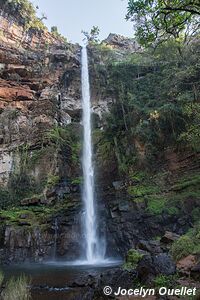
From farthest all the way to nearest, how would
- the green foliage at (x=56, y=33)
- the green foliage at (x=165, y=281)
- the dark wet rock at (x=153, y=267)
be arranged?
1. the green foliage at (x=56, y=33)
2. the dark wet rock at (x=153, y=267)
3. the green foliage at (x=165, y=281)

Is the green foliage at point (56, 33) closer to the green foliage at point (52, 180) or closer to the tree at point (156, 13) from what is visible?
the green foliage at point (52, 180)

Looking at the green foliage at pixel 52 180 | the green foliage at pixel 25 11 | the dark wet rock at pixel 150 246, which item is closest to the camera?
the dark wet rock at pixel 150 246

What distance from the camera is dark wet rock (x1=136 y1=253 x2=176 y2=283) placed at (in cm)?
632

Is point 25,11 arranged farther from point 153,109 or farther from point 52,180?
point 52,180

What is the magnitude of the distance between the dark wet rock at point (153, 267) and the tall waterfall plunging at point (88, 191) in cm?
881

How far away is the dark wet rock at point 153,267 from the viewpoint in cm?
632

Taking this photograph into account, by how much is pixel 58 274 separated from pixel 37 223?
6303 mm

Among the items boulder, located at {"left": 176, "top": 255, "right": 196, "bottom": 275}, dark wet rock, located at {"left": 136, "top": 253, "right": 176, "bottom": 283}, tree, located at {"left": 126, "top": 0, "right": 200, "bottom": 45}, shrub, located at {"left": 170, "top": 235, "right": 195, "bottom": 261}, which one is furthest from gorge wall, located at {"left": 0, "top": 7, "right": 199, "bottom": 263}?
tree, located at {"left": 126, "top": 0, "right": 200, "bottom": 45}

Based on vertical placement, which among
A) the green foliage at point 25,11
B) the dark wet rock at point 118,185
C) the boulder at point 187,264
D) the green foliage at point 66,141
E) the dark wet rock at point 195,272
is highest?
the green foliage at point 25,11

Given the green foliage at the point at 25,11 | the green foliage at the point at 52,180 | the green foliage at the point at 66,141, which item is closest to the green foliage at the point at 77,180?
the green foliage at the point at 52,180

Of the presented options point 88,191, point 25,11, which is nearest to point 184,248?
point 88,191

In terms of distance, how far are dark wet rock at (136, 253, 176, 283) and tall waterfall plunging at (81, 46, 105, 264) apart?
881 cm

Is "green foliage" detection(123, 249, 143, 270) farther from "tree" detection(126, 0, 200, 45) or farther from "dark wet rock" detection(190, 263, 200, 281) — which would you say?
"tree" detection(126, 0, 200, 45)

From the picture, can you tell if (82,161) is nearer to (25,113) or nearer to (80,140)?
(80,140)
